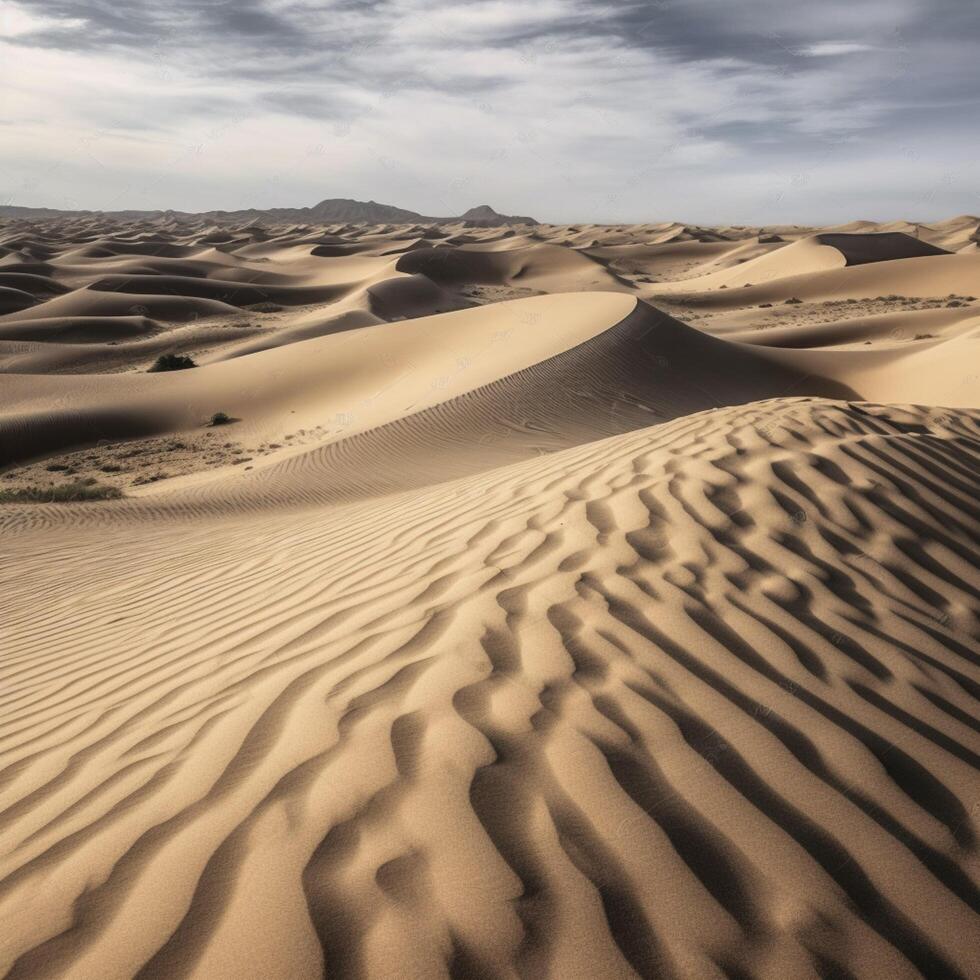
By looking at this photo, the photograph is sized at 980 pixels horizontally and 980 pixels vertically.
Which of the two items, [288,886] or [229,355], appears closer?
[288,886]

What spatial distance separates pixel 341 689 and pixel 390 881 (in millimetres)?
935

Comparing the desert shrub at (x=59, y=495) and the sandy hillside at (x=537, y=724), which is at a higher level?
the sandy hillside at (x=537, y=724)

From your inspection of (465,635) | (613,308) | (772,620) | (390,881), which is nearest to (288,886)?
(390,881)

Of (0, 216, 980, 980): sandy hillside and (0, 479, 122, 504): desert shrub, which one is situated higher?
(0, 216, 980, 980): sandy hillside

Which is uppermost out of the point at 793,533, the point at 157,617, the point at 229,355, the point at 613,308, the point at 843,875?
the point at 843,875

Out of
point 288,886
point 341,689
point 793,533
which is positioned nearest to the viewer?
point 288,886

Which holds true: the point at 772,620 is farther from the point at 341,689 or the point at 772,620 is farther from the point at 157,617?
the point at 157,617

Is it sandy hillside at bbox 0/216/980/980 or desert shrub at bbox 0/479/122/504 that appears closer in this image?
sandy hillside at bbox 0/216/980/980

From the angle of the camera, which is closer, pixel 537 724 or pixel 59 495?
pixel 537 724

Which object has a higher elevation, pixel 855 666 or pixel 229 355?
pixel 855 666

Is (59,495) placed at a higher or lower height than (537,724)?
lower

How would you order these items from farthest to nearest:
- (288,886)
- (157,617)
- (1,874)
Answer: (157,617) < (1,874) < (288,886)

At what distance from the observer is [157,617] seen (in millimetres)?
4492

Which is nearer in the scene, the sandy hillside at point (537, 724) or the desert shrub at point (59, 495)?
the sandy hillside at point (537, 724)
